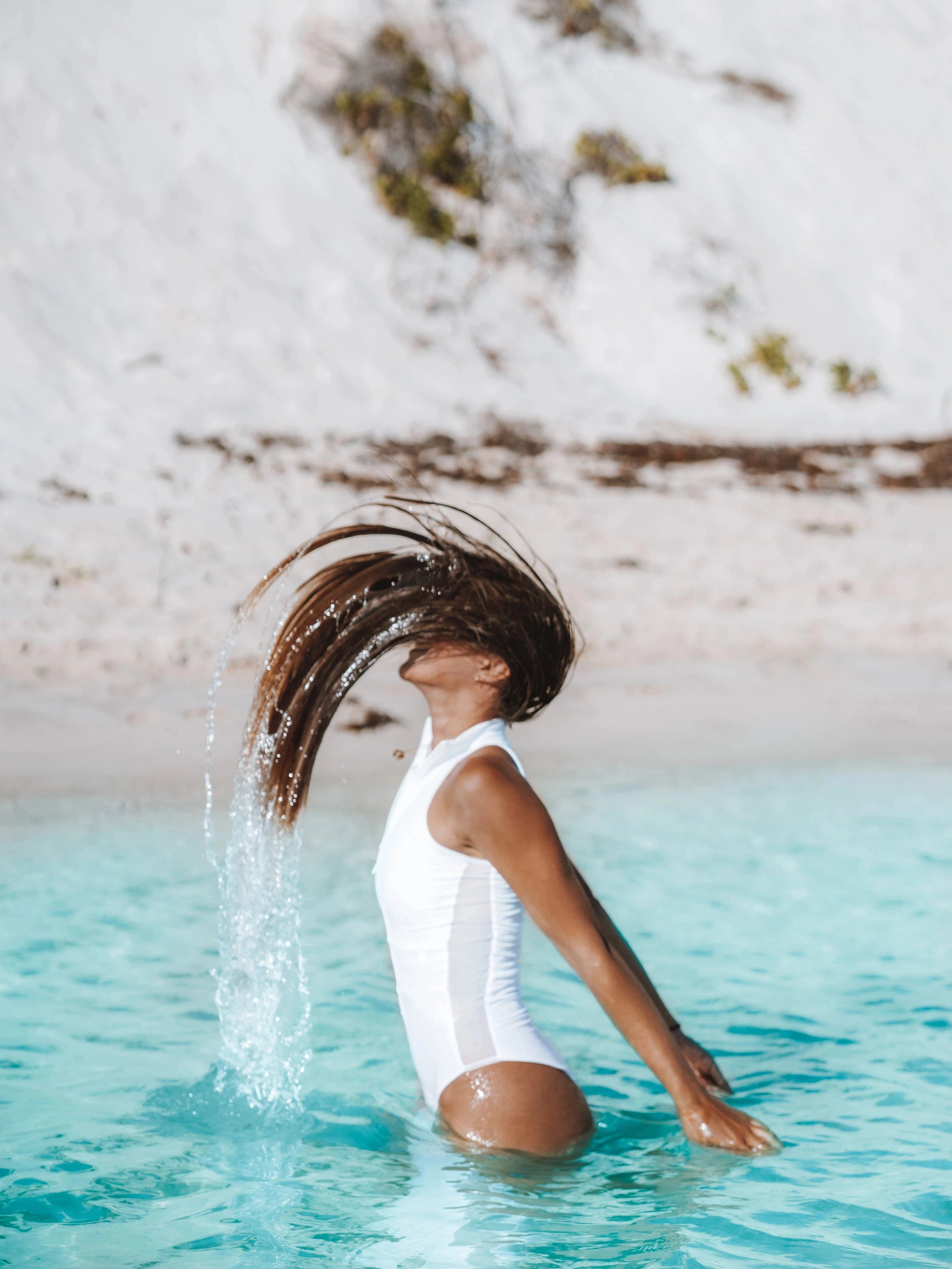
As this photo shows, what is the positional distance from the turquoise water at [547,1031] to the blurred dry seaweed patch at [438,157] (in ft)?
40.6

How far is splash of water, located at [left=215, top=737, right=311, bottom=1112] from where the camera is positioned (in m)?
2.90

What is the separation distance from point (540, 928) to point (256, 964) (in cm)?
122

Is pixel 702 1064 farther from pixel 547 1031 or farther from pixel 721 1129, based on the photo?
pixel 547 1031

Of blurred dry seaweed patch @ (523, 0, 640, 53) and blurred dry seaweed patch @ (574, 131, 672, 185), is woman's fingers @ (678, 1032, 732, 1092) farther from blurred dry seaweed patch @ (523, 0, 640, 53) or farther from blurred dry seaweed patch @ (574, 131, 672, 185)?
blurred dry seaweed patch @ (523, 0, 640, 53)

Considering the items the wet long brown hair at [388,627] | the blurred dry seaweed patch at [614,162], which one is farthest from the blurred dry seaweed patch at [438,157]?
the wet long brown hair at [388,627]

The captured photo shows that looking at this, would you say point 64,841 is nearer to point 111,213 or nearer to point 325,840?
point 325,840

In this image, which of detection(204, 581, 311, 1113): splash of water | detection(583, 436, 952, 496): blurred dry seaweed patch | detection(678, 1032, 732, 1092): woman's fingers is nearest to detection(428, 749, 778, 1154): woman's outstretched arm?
detection(678, 1032, 732, 1092): woman's fingers

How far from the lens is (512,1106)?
238 centimetres

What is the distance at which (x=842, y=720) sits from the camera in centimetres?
815

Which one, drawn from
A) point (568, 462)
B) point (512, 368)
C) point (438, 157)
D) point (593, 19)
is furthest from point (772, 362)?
point (593, 19)

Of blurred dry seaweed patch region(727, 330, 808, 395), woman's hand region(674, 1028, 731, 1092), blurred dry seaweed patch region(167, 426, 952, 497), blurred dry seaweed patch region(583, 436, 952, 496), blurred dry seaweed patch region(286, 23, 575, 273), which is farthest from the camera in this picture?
blurred dry seaweed patch region(286, 23, 575, 273)

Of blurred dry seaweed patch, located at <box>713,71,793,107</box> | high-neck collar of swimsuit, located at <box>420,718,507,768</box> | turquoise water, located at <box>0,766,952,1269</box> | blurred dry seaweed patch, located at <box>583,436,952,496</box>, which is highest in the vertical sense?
blurred dry seaweed patch, located at <box>713,71,793,107</box>

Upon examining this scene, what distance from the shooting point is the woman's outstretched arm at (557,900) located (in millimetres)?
2225

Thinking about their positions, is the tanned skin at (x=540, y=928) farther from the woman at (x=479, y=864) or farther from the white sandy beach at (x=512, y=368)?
the white sandy beach at (x=512, y=368)
